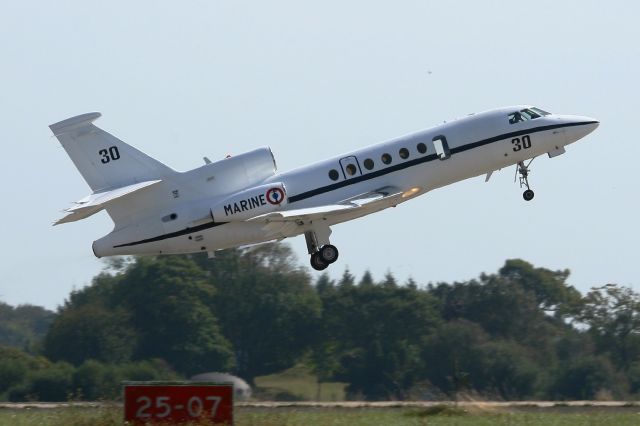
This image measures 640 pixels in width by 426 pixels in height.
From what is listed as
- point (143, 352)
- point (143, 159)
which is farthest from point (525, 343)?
point (143, 159)

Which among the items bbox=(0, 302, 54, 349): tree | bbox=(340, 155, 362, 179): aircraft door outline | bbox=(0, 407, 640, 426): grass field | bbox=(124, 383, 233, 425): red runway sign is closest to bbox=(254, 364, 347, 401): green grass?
bbox=(340, 155, 362, 179): aircraft door outline

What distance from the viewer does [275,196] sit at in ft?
128

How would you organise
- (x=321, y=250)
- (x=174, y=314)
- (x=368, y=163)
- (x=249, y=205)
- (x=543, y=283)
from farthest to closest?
(x=543, y=283) → (x=174, y=314) → (x=321, y=250) → (x=368, y=163) → (x=249, y=205)

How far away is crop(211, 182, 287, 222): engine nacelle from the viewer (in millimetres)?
39000

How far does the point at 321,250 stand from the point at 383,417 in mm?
10188

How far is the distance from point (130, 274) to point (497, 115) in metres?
24.9

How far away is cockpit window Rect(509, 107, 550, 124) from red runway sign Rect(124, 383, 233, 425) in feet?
60.1

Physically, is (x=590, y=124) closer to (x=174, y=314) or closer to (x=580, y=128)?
(x=580, y=128)

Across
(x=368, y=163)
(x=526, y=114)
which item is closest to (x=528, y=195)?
(x=526, y=114)

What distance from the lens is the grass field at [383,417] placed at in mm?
27438

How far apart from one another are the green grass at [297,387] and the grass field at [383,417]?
14.6m

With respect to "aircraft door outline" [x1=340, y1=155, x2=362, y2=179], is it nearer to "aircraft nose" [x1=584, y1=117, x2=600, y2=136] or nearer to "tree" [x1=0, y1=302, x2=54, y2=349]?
"aircraft nose" [x1=584, y1=117, x2=600, y2=136]

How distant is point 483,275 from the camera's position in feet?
216

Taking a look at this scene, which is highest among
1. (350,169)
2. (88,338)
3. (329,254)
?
(350,169)
